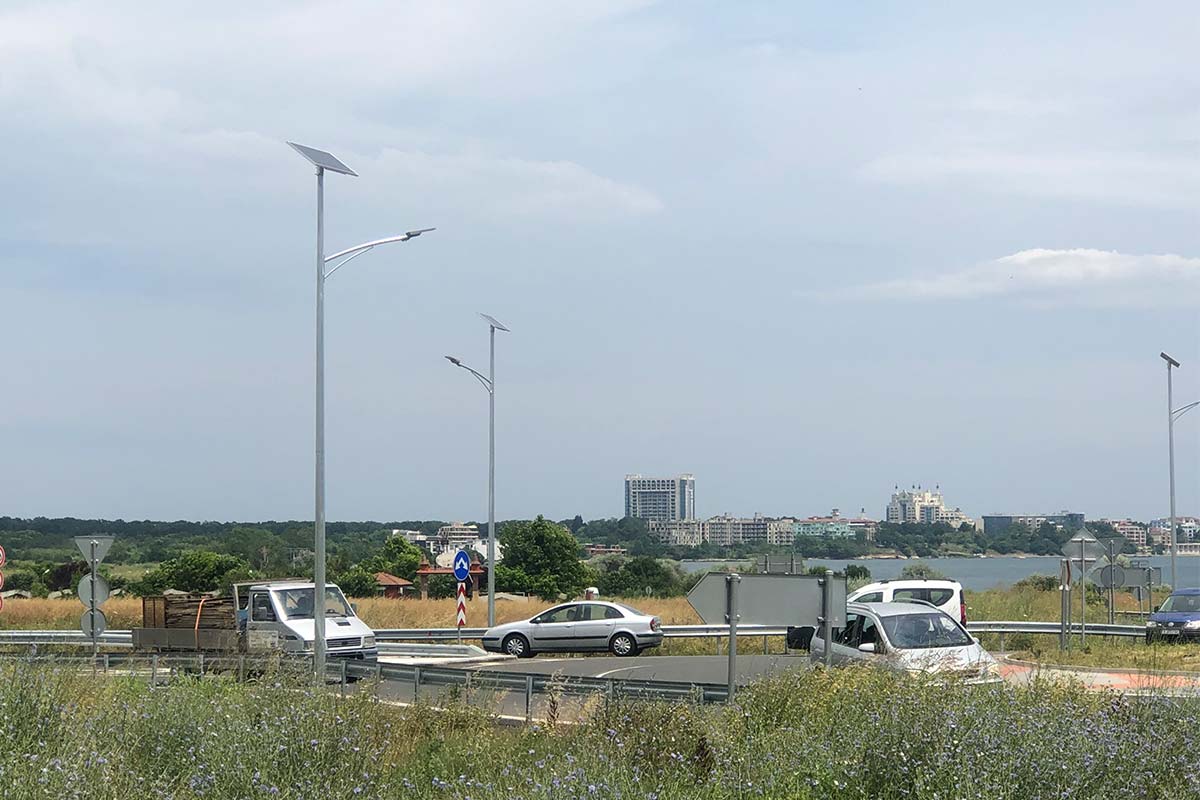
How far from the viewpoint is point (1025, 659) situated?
94.7 feet

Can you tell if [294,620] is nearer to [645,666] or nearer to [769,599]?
[645,666]

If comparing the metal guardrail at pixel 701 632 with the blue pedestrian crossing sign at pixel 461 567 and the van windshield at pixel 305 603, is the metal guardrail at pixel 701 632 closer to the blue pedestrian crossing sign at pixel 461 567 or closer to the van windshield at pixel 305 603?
the blue pedestrian crossing sign at pixel 461 567

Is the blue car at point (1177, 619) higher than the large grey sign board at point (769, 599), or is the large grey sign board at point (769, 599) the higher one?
the large grey sign board at point (769, 599)

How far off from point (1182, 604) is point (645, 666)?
14.2m

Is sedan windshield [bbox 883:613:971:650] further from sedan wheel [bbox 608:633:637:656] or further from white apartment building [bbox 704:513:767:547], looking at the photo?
white apartment building [bbox 704:513:767:547]

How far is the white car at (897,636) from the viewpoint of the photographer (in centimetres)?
1856

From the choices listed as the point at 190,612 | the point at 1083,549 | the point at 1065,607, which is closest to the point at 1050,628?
the point at 1083,549

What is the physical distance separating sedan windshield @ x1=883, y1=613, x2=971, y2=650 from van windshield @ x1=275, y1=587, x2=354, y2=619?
12.0m

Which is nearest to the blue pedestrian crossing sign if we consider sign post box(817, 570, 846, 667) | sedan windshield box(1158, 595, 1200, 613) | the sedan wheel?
the sedan wheel

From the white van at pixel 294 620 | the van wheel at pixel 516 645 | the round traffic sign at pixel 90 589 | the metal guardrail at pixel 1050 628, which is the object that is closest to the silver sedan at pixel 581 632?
the van wheel at pixel 516 645

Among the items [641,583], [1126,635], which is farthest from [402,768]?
[641,583]

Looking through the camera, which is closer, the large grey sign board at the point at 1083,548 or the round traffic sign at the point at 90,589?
the round traffic sign at the point at 90,589

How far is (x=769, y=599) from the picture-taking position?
16109 mm

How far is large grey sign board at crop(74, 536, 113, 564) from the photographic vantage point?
26.5 meters
